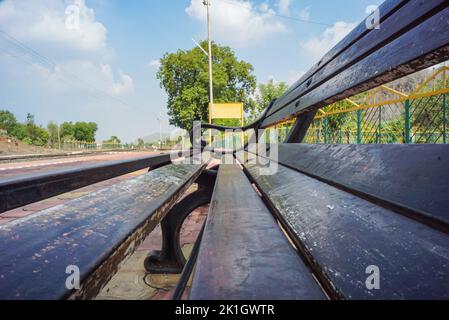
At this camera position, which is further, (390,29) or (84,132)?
(84,132)

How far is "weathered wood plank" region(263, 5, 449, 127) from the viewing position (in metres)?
0.48

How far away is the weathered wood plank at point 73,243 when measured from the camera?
0.35m

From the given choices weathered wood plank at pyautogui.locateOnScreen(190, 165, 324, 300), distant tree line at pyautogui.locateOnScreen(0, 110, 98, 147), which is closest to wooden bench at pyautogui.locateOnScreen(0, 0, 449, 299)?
weathered wood plank at pyautogui.locateOnScreen(190, 165, 324, 300)

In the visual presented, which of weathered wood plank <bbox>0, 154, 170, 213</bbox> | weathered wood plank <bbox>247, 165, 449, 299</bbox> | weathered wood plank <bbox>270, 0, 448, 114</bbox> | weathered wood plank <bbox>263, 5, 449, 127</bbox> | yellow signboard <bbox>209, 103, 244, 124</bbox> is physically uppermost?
yellow signboard <bbox>209, 103, 244, 124</bbox>

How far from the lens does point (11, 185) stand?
59cm

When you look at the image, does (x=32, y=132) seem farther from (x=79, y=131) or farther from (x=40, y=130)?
(x=79, y=131)

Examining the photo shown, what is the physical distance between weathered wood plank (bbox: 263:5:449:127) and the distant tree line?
201 ft

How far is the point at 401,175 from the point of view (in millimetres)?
530

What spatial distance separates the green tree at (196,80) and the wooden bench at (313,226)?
20.7m

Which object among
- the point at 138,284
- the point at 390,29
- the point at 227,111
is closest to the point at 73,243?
the point at 390,29

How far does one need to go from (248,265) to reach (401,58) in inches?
19.2

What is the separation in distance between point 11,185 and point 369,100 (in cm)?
813

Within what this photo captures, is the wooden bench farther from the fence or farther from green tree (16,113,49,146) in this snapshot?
green tree (16,113,49,146)
